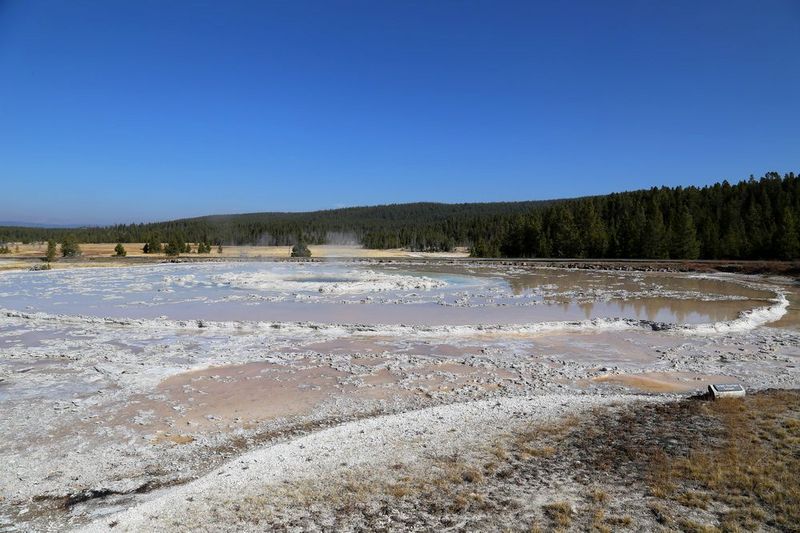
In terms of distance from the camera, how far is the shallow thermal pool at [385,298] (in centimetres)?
2184

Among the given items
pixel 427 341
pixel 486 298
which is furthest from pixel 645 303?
pixel 427 341

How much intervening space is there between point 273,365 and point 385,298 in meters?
14.9

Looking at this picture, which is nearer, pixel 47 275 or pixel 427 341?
pixel 427 341

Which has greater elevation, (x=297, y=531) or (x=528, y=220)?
(x=528, y=220)

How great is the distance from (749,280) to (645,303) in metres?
18.8

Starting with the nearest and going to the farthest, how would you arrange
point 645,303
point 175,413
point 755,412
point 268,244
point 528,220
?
point 755,412 < point 175,413 < point 645,303 < point 528,220 < point 268,244

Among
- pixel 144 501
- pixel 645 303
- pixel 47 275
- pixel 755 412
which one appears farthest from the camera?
pixel 47 275

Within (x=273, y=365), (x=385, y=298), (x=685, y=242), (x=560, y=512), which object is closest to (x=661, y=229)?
(x=685, y=242)

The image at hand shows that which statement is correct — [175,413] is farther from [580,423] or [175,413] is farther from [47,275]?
[47,275]

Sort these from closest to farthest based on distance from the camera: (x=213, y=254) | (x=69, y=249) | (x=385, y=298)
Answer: (x=385, y=298) → (x=69, y=249) → (x=213, y=254)

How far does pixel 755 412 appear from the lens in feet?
28.4

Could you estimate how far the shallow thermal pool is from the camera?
71.7ft

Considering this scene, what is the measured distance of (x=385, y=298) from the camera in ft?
91.5

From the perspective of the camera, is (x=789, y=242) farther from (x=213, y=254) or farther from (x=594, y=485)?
(x=213, y=254)
